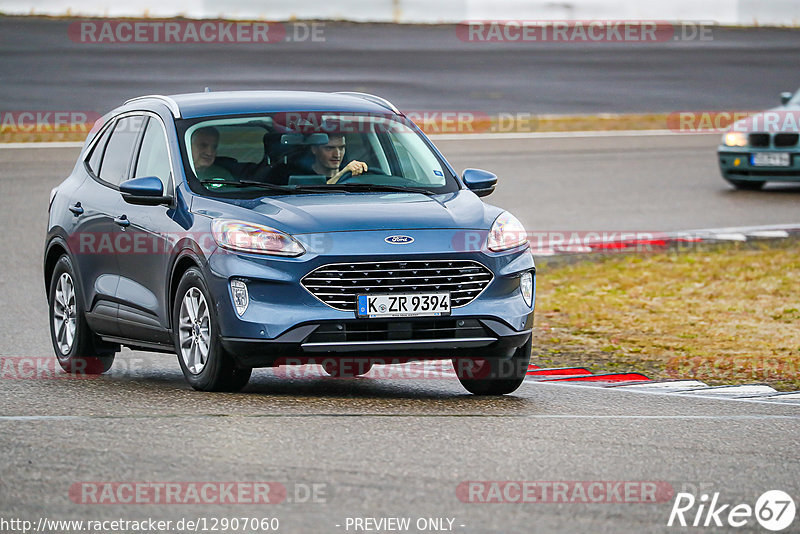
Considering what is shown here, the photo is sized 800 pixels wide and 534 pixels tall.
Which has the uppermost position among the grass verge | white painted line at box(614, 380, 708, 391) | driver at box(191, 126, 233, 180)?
driver at box(191, 126, 233, 180)

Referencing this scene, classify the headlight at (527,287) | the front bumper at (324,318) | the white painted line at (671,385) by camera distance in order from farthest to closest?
the white painted line at (671,385)
the headlight at (527,287)
the front bumper at (324,318)

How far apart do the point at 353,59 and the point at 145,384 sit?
68.6ft

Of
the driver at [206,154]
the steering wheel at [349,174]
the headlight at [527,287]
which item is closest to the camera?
the headlight at [527,287]

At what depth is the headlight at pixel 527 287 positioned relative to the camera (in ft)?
27.5

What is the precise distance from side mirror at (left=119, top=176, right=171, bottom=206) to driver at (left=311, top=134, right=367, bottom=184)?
3.11 ft

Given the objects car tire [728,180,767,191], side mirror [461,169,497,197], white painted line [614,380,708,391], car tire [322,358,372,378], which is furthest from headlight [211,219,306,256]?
car tire [728,180,767,191]

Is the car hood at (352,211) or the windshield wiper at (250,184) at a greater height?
the windshield wiper at (250,184)

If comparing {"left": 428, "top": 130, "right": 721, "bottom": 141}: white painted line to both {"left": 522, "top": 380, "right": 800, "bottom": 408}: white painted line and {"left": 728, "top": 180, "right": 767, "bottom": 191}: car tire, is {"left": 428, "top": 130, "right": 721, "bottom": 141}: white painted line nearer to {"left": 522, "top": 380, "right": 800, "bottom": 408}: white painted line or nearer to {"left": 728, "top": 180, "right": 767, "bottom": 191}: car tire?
{"left": 728, "top": 180, "right": 767, "bottom": 191}: car tire

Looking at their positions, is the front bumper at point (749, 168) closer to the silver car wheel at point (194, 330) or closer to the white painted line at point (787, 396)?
the white painted line at point (787, 396)

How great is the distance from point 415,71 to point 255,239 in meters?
21.3

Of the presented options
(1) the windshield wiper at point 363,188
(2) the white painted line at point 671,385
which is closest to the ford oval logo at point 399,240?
(1) the windshield wiper at point 363,188

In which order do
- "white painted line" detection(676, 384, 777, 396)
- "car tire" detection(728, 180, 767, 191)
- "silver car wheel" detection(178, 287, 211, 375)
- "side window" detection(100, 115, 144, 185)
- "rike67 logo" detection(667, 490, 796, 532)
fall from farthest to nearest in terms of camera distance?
"car tire" detection(728, 180, 767, 191) → "side window" detection(100, 115, 144, 185) → "white painted line" detection(676, 384, 777, 396) → "silver car wheel" detection(178, 287, 211, 375) → "rike67 logo" detection(667, 490, 796, 532)

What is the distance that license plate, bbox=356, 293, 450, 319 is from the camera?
7.93 meters

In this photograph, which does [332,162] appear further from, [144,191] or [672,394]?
[672,394]
